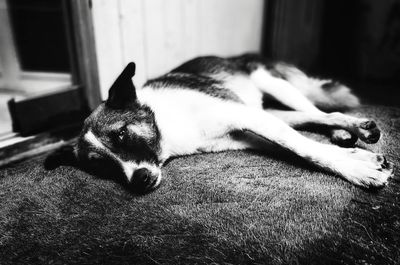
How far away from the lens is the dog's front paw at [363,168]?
→ 153 centimetres

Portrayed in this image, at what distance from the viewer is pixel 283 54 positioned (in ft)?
13.8

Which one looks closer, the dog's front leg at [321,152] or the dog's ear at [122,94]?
the dog's front leg at [321,152]

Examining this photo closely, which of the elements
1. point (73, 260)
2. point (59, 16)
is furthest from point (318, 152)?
point (59, 16)

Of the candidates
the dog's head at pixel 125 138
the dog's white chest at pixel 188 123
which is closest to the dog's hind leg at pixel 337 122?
the dog's white chest at pixel 188 123

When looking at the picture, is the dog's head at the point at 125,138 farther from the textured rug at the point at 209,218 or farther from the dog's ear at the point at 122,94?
the textured rug at the point at 209,218

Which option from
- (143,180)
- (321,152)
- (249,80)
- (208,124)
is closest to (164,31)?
(249,80)

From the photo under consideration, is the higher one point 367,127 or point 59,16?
point 59,16

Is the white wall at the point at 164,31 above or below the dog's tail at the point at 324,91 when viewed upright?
above

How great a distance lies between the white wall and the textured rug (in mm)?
1117

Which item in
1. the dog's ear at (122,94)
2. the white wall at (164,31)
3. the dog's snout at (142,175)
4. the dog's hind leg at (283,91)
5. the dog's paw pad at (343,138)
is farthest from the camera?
the white wall at (164,31)

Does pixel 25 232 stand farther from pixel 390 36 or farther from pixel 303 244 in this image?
pixel 390 36

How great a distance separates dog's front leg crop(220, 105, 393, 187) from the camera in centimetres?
156

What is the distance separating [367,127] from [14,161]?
228cm

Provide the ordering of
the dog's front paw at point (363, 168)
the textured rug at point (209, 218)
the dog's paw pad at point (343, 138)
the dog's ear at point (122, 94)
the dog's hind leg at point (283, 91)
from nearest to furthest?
the textured rug at point (209, 218) < the dog's front paw at point (363, 168) < the dog's ear at point (122, 94) < the dog's paw pad at point (343, 138) < the dog's hind leg at point (283, 91)
